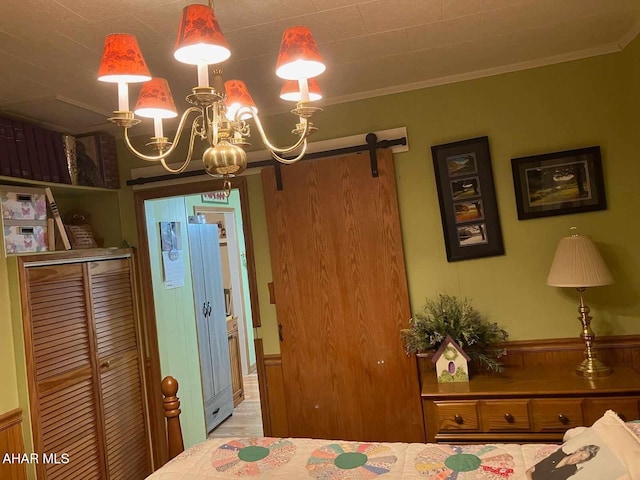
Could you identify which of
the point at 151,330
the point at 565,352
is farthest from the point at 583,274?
the point at 151,330

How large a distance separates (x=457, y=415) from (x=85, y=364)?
2.08 metres

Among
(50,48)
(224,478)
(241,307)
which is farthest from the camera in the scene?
(241,307)

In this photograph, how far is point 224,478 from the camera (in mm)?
1842

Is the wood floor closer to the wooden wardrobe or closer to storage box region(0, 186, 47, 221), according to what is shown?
the wooden wardrobe

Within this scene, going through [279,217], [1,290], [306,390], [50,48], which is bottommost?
[306,390]

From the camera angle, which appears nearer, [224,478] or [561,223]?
[224,478]

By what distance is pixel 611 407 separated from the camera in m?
2.46

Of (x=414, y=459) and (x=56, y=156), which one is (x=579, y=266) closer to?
(x=414, y=459)

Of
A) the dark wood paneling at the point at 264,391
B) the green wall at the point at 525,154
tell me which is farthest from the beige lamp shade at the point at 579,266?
the dark wood paneling at the point at 264,391

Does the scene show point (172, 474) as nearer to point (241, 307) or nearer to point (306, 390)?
point (306, 390)

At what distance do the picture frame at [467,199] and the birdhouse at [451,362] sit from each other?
0.52 meters

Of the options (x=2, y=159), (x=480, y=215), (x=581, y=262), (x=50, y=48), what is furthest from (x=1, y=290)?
(x=581, y=262)

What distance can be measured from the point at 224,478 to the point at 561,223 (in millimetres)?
2216

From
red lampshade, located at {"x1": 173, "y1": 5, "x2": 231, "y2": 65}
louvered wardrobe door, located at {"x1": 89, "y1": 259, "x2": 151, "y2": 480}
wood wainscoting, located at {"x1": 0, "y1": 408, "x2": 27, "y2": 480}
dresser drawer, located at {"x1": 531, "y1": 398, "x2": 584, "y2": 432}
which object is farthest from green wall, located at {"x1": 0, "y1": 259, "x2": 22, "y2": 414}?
dresser drawer, located at {"x1": 531, "y1": 398, "x2": 584, "y2": 432}
